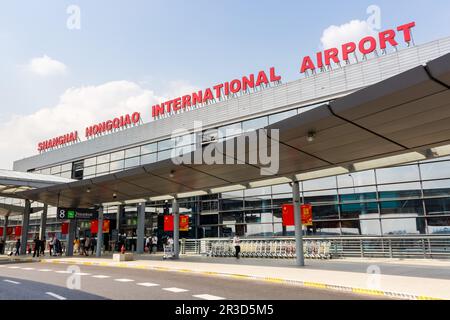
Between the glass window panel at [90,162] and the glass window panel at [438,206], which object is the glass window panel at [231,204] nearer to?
the glass window panel at [438,206]

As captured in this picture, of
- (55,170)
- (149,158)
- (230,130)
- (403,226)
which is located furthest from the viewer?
(55,170)

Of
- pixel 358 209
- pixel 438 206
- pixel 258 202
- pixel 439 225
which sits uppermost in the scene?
pixel 258 202

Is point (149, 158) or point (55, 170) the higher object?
point (55, 170)

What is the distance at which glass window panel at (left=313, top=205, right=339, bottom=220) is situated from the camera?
86.5ft

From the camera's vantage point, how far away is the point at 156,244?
113 ft

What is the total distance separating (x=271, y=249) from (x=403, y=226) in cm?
862

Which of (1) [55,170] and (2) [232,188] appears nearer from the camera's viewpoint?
(2) [232,188]

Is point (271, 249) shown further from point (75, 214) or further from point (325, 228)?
point (75, 214)

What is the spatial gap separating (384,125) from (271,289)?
20.2ft

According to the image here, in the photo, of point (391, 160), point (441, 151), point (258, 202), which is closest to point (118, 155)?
point (258, 202)

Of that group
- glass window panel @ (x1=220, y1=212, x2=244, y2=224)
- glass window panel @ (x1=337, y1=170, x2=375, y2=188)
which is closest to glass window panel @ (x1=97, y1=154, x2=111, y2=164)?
glass window panel @ (x1=220, y1=212, x2=244, y2=224)

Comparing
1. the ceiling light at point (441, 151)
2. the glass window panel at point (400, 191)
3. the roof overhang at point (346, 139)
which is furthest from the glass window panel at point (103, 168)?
the ceiling light at point (441, 151)

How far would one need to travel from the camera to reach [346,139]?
13.0 meters
